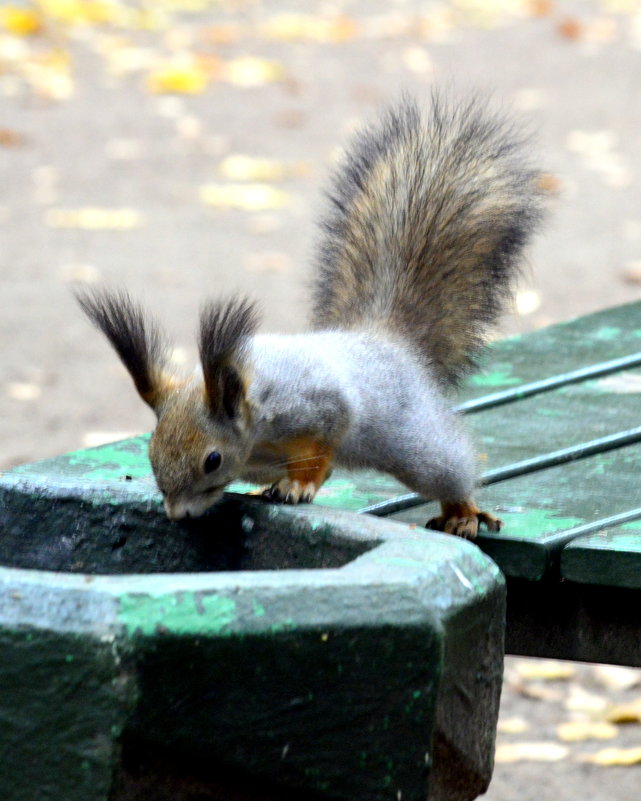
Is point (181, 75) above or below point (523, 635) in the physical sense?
above

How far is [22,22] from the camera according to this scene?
734cm

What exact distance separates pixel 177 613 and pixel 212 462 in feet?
1.78

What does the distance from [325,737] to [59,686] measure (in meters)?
0.19

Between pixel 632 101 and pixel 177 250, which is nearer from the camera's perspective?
pixel 177 250

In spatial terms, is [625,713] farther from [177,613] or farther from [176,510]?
[177,613]

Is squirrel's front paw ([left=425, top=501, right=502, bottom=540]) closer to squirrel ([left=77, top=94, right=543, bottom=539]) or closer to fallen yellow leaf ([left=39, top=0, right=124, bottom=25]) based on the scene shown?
squirrel ([left=77, top=94, right=543, bottom=539])

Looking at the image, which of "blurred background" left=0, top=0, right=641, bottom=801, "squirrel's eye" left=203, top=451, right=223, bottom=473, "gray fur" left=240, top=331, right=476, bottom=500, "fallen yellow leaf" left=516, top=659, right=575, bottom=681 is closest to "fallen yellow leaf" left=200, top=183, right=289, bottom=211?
"blurred background" left=0, top=0, right=641, bottom=801

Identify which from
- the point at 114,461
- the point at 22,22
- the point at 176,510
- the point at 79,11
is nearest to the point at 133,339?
the point at 176,510

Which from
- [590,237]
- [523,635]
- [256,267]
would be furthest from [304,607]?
[590,237]

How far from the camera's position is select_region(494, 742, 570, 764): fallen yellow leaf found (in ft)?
7.72

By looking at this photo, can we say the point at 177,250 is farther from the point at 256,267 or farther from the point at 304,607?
the point at 304,607

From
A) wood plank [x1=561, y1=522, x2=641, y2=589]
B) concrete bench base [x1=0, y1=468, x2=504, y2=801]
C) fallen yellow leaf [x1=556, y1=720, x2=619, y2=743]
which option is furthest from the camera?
fallen yellow leaf [x1=556, y1=720, x2=619, y2=743]

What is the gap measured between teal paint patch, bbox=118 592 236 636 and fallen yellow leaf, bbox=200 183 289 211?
4426 mm

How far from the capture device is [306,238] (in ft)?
16.2
